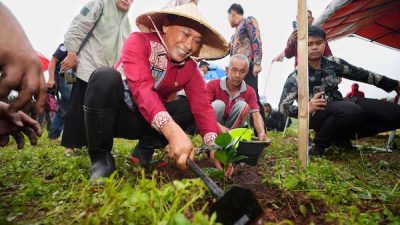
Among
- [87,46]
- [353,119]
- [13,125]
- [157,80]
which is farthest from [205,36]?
[353,119]

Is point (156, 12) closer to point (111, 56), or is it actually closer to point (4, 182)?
point (111, 56)

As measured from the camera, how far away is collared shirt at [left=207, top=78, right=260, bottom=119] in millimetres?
3973

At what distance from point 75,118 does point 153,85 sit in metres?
1.46

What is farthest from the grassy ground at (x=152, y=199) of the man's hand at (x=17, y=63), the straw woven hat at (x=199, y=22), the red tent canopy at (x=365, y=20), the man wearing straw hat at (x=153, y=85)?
the red tent canopy at (x=365, y=20)

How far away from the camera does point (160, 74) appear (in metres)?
2.22

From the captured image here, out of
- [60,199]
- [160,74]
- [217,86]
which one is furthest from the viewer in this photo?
[217,86]

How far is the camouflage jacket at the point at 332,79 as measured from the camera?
3400 mm

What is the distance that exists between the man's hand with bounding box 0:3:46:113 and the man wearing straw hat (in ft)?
2.97

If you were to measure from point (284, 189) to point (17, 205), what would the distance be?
138 centimetres

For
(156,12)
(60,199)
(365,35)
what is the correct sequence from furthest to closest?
(365,35)
(156,12)
(60,199)

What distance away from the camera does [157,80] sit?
88.0 inches

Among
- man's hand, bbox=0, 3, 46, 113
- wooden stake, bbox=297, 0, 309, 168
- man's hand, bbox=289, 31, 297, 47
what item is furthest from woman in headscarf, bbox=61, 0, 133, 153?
man's hand, bbox=289, 31, 297, 47

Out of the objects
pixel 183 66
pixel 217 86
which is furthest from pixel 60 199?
pixel 217 86

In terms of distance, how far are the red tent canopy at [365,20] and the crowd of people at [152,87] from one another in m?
1.26
